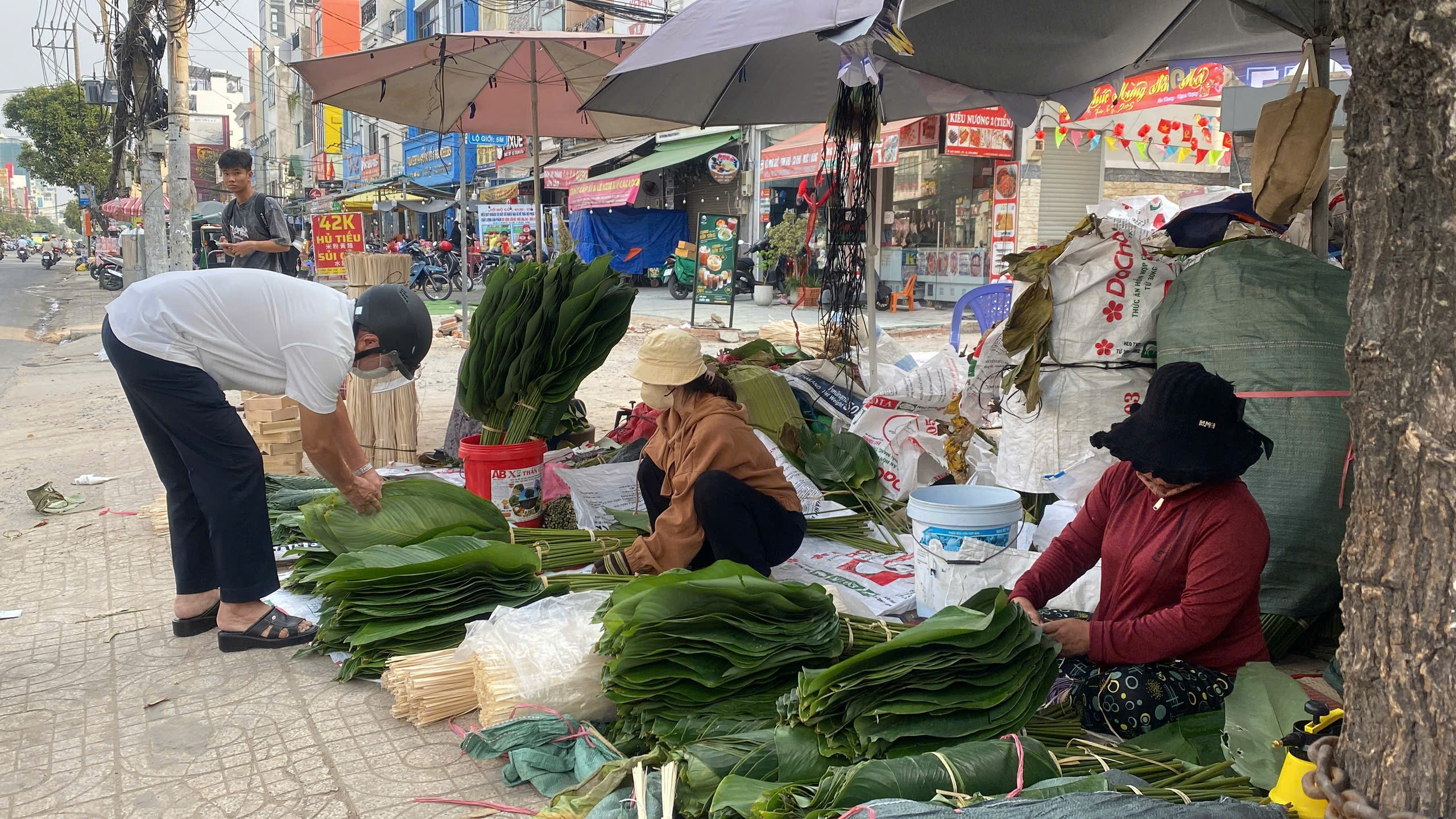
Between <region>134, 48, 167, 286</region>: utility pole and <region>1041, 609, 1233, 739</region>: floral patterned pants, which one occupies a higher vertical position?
<region>134, 48, 167, 286</region>: utility pole

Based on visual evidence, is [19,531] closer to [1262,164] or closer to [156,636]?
[156,636]

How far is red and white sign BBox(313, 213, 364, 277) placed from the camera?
9375 mm

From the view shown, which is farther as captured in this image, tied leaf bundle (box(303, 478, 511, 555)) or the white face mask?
tied leaf bundle (box(303, 478, 511, 555))

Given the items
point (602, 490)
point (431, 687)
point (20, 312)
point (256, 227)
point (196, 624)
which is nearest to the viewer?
point (431, 687)

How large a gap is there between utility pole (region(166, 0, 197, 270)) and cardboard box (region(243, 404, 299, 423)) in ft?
17.4

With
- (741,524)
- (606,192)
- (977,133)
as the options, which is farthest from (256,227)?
(606,192)

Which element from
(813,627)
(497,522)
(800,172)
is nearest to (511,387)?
(497,522)

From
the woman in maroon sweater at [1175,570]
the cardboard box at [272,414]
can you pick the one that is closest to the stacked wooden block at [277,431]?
the cardboard box at [272,414]

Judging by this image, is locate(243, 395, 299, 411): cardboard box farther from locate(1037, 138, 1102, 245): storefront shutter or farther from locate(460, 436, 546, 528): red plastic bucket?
locate(1037, 138, 1102, 245): storefront shutter

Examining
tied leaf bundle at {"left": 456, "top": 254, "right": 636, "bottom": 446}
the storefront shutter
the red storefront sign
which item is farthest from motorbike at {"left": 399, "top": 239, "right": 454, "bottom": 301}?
tied leaf bundle at {"left": 456, "top": 254, "right": 636, "bottom": 446}

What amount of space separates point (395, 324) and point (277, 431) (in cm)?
247

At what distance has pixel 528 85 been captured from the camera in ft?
23.4

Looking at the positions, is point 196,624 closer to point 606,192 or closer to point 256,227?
point 256,227

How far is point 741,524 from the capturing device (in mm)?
3123
